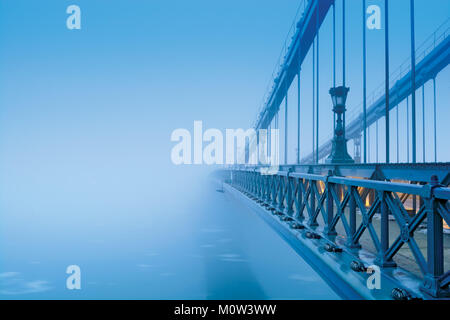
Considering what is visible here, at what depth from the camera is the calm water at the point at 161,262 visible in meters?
7.74

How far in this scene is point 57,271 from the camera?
10.6m

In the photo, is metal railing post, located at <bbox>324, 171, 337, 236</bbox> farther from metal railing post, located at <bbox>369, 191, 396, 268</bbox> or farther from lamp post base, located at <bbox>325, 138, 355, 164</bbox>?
lamp post base, located at <bbox>325, 138, 355, 164</bbox>

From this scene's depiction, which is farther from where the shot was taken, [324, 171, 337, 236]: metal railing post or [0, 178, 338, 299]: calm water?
[0, 178, 338, 299]: calm water

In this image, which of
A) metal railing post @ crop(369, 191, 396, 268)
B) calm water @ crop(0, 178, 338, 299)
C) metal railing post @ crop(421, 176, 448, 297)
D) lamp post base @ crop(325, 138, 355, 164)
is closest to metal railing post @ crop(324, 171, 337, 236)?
calm water @ crop(0, 178, 338, 299)

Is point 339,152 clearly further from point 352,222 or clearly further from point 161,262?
point 161,262

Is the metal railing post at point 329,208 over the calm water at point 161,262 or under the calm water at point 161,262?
over

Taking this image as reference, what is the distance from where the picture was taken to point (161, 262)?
34.1 feet

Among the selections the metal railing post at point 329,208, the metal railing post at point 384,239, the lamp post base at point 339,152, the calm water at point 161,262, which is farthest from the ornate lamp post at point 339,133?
the metal railing post at point 384,239

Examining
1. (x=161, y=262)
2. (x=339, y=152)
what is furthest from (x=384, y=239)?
(x=161, y=262)

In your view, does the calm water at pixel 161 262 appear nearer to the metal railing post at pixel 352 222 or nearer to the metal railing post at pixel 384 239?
the metal railing post at pixel 352 222

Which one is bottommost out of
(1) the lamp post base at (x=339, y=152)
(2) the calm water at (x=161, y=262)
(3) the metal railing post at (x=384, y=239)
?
(2) the calm water at (x=161, y=262)

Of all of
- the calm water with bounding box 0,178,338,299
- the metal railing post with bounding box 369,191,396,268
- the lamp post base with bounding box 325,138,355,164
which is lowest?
the calm water with bounding box 0,178,338,299

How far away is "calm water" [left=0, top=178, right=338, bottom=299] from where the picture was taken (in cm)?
774
